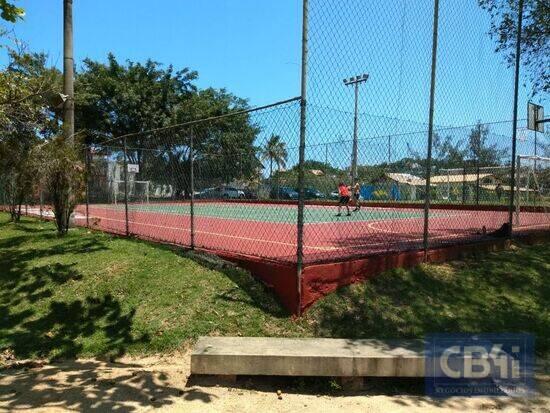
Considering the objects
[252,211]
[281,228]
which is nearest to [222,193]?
[252,211]

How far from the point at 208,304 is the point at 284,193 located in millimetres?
1729

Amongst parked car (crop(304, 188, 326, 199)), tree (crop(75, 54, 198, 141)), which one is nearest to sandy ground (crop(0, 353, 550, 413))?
parked car (crop(304, 188, 326, 199))

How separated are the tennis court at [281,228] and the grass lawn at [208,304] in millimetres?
648

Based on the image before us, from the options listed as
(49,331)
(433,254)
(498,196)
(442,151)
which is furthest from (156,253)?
(498,196)

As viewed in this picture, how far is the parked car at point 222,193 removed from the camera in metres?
8.24

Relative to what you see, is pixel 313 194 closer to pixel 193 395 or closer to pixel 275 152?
pixel 275 152

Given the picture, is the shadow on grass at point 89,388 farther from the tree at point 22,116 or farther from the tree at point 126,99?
the tree at point 126,99

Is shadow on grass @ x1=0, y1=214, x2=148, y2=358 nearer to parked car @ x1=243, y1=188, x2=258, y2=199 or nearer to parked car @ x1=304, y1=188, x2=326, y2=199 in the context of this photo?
parked car @ x1=243, y1=188, x2=258, y2=199

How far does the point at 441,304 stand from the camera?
259 inches

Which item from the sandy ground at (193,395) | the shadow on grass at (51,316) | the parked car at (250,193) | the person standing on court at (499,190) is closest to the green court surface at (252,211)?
the parked car at (250,193)

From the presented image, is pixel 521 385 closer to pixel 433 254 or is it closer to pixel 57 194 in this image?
pixel 433 254

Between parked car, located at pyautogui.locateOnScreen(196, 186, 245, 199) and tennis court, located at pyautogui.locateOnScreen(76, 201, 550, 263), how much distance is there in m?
0.25

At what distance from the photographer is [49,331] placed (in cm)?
628

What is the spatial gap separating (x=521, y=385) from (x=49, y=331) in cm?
518
